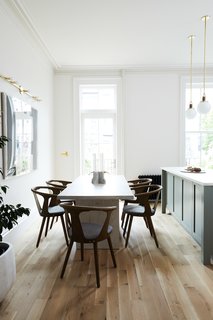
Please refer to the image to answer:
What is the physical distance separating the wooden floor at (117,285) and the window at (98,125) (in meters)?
2.91

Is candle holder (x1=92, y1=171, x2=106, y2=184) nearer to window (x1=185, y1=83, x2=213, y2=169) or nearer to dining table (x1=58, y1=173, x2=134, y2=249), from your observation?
dining table (x1=58, y1=173, x2=134, y2=249)

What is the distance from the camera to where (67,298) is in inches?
84.4

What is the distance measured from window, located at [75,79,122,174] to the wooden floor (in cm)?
291

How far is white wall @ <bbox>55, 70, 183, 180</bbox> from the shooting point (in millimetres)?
5922

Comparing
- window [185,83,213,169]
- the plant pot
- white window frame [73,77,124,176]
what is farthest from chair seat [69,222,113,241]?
window [185,83,213,169]

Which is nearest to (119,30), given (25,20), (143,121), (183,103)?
(25,20)

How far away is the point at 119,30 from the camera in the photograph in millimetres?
4062

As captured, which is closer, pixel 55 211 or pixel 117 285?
pixel 117 285

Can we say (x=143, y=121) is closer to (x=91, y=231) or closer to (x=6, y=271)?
(x=91, y=231)

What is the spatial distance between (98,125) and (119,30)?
2.42m

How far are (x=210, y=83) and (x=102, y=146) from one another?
286cm

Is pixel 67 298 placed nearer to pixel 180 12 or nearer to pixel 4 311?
pixel 4 311

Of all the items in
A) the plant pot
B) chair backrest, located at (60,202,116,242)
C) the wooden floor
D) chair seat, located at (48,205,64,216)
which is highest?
chair backrest, located at (60,202,116,242)

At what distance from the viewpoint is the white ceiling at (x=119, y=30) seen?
339 centimetres
